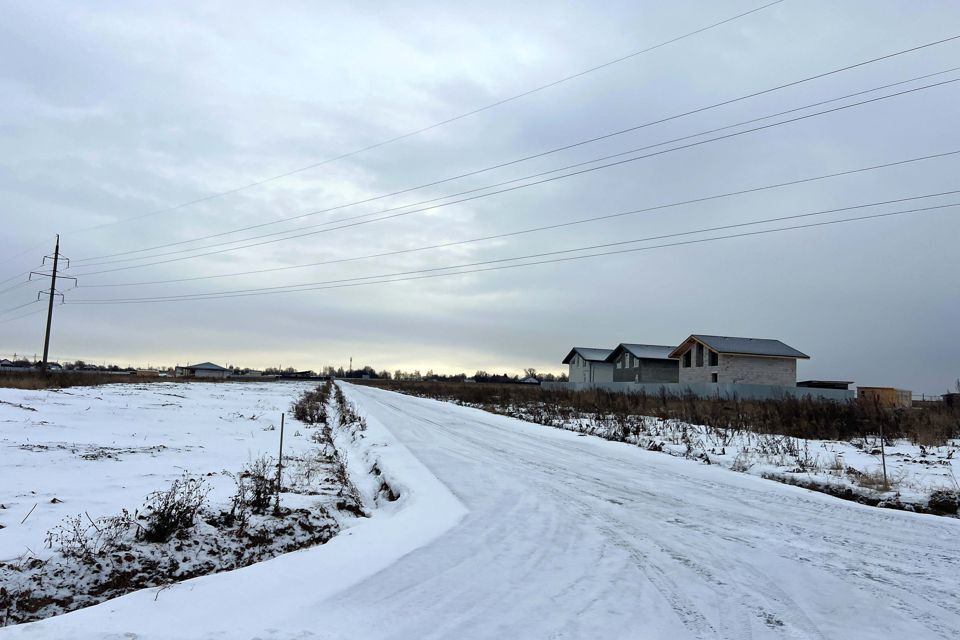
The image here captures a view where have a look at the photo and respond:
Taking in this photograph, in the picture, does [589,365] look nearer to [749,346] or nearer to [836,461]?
[749,346]

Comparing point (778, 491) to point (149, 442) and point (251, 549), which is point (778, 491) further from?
point (149, 442)

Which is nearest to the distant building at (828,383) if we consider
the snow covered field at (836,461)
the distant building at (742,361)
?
the distant building at (742,361)

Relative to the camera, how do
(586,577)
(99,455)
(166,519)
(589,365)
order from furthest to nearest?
(589,365) → (99,455) → (166,519) → (586,577)

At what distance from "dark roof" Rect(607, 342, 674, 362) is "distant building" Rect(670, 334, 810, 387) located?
7587mm

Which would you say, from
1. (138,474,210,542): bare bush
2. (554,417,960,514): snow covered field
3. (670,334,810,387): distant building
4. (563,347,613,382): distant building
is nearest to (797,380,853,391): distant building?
(670,334,810,387): distant building

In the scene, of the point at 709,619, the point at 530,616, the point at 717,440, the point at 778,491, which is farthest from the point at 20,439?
the point at 717,440

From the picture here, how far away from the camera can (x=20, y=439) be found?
11.9m

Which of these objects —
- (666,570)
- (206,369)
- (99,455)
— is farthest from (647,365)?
(206,369)

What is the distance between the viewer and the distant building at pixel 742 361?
48156mm

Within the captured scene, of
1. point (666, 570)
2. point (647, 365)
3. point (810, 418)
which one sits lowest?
point (666, 570)

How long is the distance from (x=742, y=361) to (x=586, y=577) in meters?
47.8

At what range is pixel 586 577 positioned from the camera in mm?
5312

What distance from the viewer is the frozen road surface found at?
4.21 m

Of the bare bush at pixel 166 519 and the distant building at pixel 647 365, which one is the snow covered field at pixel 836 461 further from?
the distant building at pixel 647 365
